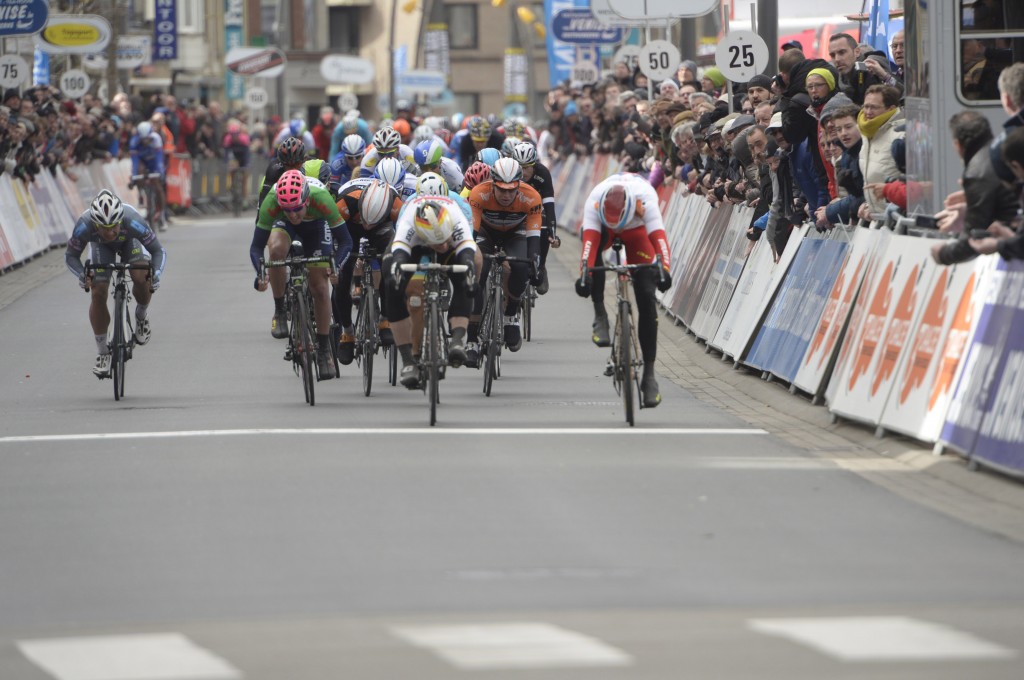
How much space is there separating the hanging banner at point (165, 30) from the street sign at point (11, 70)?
1028 inches

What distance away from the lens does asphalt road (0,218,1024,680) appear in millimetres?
7383

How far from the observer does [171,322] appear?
22891 millimetres

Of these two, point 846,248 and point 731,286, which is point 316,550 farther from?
point 731,286

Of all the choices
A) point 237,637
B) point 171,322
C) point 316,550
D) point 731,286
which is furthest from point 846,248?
point 171,322

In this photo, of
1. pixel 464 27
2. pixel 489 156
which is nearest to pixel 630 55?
pixel 489 156

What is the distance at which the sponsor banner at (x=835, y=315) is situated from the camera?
14.2 metres

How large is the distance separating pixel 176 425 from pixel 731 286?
20.2 feet

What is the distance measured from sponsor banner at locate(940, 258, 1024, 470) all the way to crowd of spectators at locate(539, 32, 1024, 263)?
0.29 m

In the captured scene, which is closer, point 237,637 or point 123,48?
point 237,637

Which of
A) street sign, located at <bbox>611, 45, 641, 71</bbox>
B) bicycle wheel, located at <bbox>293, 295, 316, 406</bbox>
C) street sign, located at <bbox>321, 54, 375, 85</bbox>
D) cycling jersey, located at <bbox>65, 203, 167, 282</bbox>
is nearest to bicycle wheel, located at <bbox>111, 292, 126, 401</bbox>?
cycling jersey, located at <bbox>65, 203, 167, 282</bbox>

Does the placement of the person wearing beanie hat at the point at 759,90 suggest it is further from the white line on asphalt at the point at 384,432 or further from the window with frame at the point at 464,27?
the window with frame at the point at 464,27

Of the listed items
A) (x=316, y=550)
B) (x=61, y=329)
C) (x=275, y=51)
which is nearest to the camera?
(x=316, y=550)

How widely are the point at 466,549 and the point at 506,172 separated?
730 cm

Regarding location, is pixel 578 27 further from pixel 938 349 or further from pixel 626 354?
pixel 938 349
